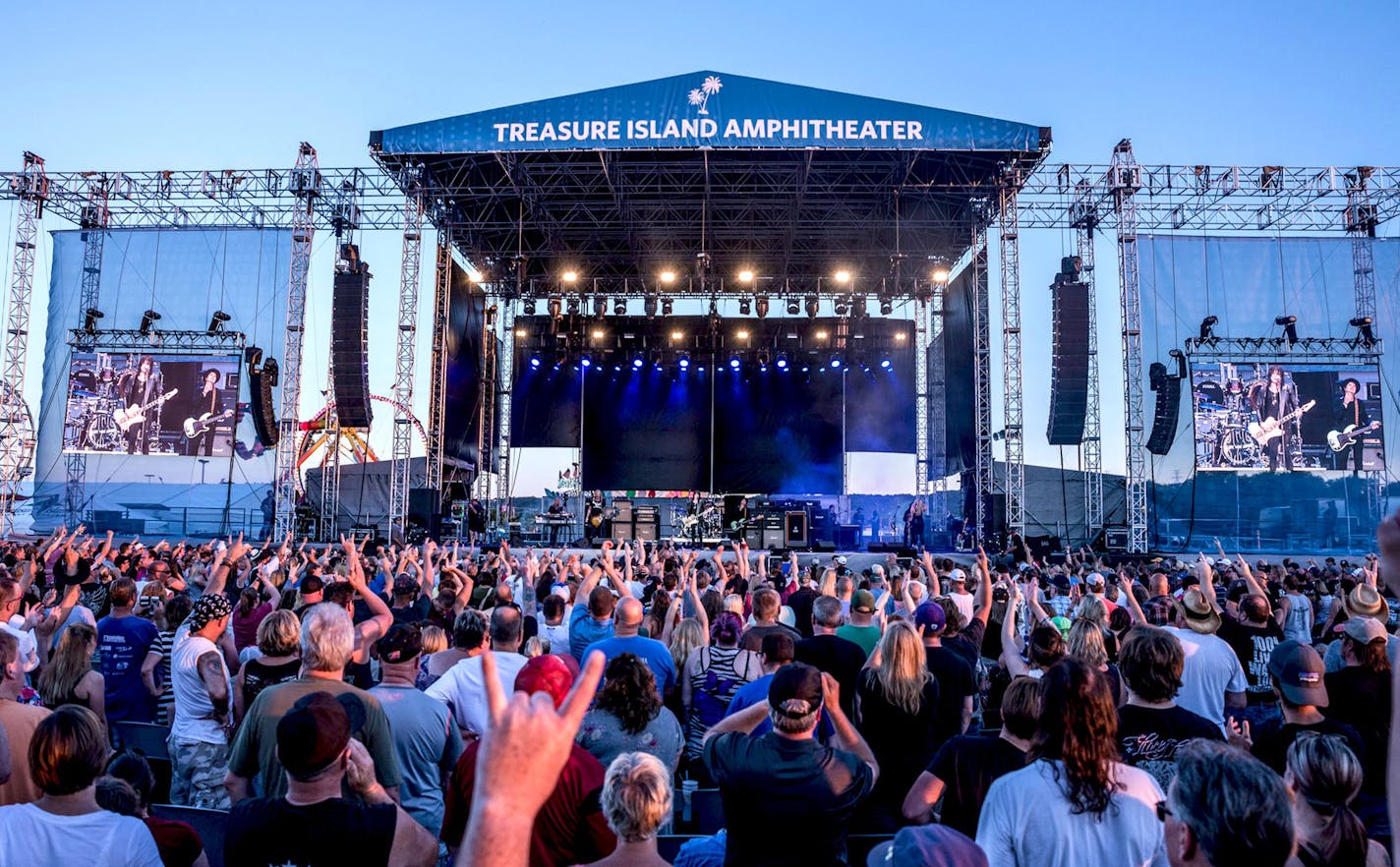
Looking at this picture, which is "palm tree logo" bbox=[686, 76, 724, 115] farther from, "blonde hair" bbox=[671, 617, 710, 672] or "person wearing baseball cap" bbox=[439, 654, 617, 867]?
"person wearing baseball cap" bbox=[439, 654, 617, 867]

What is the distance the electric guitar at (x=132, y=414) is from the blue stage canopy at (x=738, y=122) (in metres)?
10.9

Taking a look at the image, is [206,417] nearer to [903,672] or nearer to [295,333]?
[295,333]

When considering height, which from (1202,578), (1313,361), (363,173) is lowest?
(1202,578)

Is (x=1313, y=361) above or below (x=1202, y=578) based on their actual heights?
above

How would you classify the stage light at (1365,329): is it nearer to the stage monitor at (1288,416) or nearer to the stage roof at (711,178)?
the stage monitor at (1288,416)

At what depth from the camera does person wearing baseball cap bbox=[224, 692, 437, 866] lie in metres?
2.27

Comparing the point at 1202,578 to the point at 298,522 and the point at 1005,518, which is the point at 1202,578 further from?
the point at 298,522

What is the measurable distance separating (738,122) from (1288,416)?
14.6 m

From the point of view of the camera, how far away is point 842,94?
55.8ft

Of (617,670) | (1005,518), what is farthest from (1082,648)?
Answer: (1005,518)

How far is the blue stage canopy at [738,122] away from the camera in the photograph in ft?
55.4

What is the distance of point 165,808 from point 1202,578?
17.3 feet

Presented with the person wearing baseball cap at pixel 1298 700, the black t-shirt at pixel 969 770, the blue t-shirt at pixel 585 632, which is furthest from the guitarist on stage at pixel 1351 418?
the black t-shirt at pixel 969 770

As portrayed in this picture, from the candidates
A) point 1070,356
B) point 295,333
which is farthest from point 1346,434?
point 295,333
